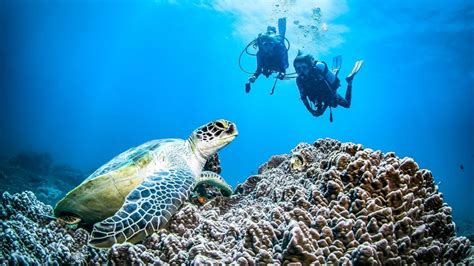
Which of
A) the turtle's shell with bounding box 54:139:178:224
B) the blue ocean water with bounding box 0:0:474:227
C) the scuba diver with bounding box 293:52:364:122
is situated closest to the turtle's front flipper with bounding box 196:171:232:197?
the turtle's shell with bounding box 54:139:178:224

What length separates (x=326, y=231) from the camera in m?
1.72

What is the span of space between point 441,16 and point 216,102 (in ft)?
326

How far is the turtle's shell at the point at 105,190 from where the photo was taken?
2873 mm

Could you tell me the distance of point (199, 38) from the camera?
59.8 metres

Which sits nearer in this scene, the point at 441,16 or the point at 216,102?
the point at 441,16

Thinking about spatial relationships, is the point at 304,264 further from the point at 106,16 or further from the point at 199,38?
the point at 106,16

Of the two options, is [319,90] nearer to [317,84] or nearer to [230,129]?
[317,84]

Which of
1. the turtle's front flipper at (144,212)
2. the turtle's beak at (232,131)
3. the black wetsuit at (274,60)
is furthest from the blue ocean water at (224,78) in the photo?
the turtle's front flipper at (144,212)

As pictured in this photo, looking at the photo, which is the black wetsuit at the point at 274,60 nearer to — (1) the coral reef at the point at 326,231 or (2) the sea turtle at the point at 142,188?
(2) the sea turtle at the point at 142,188

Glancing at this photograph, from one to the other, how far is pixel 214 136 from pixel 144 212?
1.46m

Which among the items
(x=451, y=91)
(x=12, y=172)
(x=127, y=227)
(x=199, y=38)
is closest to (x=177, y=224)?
(x=127, y=227)

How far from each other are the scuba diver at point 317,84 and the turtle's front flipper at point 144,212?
32.1ft

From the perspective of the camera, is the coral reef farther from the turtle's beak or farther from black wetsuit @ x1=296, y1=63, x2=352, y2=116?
black wetsuit @ x1=296, y1=63, x2=352, y2=116

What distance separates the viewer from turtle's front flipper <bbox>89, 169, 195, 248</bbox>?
203cm
